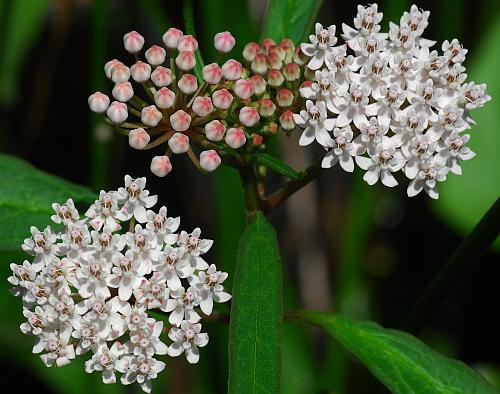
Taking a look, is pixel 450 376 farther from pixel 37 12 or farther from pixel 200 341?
pixel 37 12

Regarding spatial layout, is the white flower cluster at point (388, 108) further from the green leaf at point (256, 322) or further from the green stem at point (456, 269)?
the green leaf at point (256, 322)

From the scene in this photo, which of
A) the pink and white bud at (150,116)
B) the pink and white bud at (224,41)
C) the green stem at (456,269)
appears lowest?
the green stem at (456,269)

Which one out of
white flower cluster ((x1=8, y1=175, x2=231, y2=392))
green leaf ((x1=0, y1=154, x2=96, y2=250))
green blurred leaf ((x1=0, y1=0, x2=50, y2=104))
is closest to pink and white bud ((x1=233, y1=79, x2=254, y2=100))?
white flower cluster ((x1=8, y1=175, x2=231, y2=392))

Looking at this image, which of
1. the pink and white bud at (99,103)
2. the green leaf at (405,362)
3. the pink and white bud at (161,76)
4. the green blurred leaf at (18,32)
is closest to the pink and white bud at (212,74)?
the pink and white bud at (161,76)

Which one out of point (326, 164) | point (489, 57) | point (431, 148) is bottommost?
point (326, 164)

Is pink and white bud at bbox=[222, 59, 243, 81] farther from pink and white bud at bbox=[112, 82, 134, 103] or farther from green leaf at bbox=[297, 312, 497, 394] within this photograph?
green leaf at bbox=[297, 312, 497, 394]

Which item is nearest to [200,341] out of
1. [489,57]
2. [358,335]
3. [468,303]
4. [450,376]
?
[358,335]
